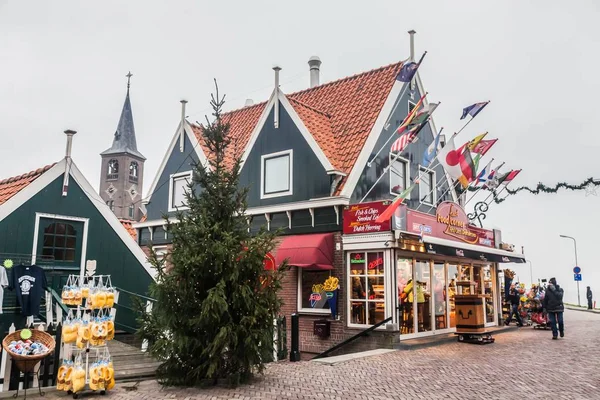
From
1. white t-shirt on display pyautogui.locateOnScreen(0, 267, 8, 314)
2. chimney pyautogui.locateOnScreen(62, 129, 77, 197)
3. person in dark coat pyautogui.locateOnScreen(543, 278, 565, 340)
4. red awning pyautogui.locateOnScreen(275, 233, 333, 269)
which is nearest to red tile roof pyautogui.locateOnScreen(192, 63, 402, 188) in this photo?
red awning pyautogui.locateOnScreen(275, 233, 333, 269)

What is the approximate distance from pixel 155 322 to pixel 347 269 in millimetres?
7872

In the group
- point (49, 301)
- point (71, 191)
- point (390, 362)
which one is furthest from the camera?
point (71, 191)

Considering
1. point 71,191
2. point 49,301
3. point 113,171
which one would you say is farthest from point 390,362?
point 113,171

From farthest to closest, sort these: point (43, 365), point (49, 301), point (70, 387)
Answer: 1. point (49, 301)
2. point (43, 365)
3. point (70, 387)

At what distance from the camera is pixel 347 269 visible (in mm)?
16344

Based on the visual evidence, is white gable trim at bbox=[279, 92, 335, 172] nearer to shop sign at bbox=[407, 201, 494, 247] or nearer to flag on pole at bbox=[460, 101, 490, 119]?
shop sign at bbox=[407, 201, 494, 247]

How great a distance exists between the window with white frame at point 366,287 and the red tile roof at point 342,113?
3170mm

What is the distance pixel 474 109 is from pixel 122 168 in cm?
6212

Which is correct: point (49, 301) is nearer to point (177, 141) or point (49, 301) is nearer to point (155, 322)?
point (155, 322)

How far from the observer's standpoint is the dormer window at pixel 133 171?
72938 mm

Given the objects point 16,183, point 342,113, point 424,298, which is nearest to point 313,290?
point 424,298

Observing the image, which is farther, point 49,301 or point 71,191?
point 71,191

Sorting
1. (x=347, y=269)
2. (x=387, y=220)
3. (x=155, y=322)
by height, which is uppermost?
(x=387, y=220)

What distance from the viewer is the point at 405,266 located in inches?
653
